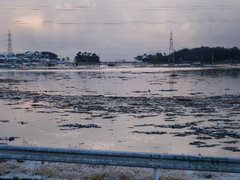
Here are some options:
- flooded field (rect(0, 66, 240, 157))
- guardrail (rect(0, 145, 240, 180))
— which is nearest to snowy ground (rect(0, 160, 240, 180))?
guardrail (rect(0, 145, 240, 180))

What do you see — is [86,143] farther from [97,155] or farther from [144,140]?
[97,155]

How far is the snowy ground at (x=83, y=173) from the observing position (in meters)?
6.96

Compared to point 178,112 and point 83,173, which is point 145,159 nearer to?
point 83,173

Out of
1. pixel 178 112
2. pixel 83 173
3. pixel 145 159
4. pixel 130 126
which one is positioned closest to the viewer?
pixel 145 159

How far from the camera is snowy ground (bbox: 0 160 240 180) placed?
6.96 meters

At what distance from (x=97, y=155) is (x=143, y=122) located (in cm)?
1005

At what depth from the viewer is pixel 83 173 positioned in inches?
284

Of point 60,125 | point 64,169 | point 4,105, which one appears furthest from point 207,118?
point 4,105

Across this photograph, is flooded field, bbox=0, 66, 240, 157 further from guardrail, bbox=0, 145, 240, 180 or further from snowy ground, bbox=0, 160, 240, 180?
guardrail, bbox=0, 145, 240, 180

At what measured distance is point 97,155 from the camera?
20.2 ft

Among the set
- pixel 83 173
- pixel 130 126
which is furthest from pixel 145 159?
pixel 130 126

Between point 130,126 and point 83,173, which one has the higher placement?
point 83,173

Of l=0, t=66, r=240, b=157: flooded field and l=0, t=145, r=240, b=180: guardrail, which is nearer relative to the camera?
l=0, t=145, r=240, b=180: guardrail

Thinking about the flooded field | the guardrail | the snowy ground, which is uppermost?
the guardrail
